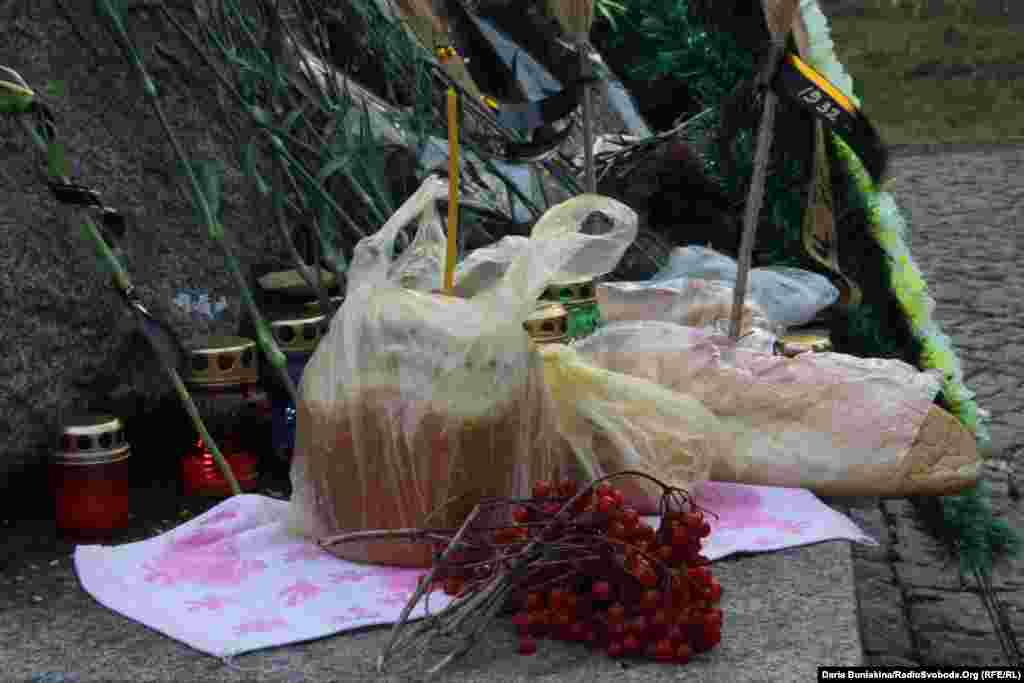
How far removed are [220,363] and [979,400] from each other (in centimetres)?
256

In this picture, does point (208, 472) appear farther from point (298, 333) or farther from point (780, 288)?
point (780, 288)

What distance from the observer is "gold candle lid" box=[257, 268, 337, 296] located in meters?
2.94

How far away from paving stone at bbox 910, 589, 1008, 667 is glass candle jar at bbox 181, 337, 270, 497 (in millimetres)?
1324

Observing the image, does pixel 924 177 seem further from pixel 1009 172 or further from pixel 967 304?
pixel 967 304

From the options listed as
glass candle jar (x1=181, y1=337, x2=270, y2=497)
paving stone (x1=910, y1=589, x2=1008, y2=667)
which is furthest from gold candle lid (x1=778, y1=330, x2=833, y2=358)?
glass candle jar (x1=181, y1=337, x2=270, y2=497)

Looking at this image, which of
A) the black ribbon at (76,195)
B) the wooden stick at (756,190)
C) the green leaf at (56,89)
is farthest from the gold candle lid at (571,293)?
the green leaf at (56,89)

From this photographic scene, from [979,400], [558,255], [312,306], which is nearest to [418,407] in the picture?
[558,255]

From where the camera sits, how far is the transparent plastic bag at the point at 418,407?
2264mm

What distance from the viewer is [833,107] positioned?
2809 mm

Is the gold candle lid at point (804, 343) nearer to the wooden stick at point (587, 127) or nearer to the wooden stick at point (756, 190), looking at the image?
the wooden stick at point (756, 190)

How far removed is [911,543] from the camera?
3553 millimetres

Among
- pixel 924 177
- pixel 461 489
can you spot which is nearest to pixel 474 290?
pixel 461 489

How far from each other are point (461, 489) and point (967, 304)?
12.2 feet

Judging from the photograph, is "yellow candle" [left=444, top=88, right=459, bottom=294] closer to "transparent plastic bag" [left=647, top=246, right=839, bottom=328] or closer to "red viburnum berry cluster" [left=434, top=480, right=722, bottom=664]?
"red viburnum berry cluster" [left=434, top=480, right=722, bottom=664]
